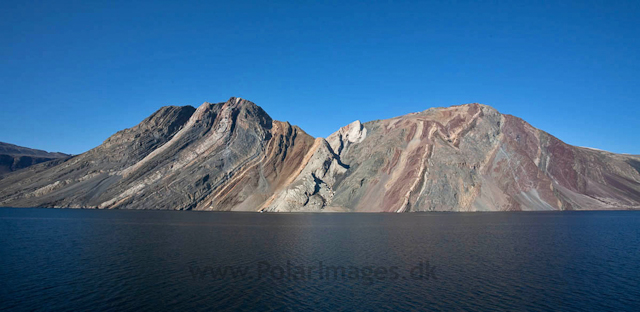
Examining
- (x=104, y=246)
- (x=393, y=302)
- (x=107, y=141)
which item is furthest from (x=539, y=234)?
(x=107, y=141)

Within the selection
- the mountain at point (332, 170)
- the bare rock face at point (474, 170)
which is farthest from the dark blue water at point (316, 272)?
the mountain at point (332, 170)

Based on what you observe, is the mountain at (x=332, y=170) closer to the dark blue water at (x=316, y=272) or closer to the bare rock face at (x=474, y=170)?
the bare rock face at (x=474, y=170)

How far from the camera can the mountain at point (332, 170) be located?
327 feet

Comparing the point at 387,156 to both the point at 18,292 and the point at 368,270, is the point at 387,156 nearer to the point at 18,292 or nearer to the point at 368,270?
the point at 368,270

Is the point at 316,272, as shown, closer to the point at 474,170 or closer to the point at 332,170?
the point at 474,170

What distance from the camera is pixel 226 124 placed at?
12850cm

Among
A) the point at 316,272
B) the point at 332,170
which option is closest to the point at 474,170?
the point at 332,170

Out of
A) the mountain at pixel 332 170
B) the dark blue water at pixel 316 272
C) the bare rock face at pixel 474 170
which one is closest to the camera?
the dark blue water at pixel 316 272

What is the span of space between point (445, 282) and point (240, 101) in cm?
12171

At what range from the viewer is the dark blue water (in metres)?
20.0

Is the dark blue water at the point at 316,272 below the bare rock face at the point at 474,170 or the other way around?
below

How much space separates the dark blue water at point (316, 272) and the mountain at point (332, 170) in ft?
179

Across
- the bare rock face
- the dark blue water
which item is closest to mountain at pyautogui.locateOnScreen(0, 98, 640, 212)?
the bare rock face

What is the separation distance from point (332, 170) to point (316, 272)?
86568 millimetres
